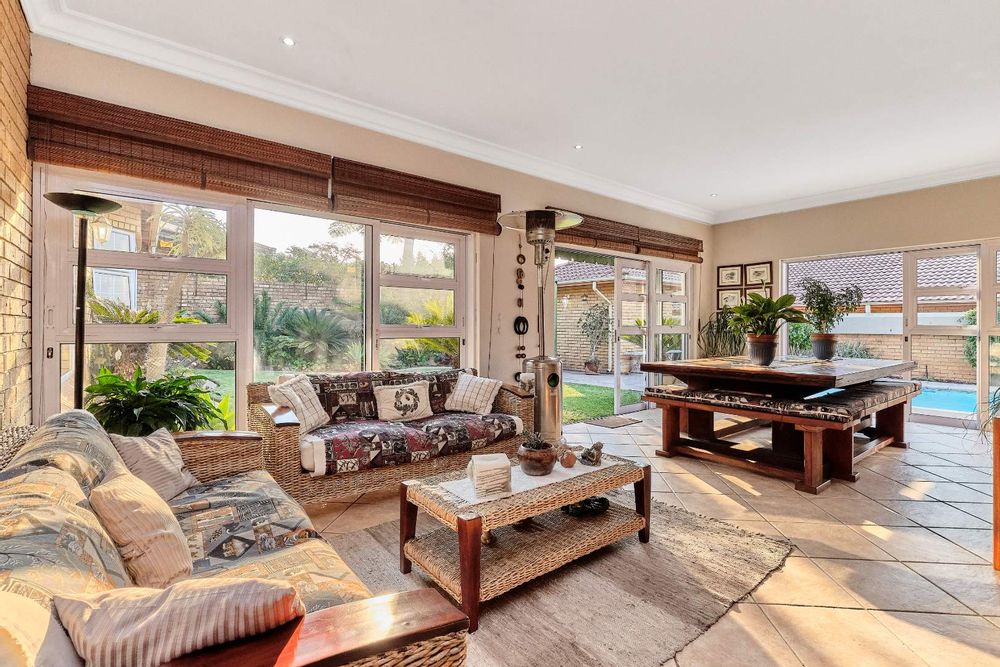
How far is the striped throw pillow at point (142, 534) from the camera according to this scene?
111 cm

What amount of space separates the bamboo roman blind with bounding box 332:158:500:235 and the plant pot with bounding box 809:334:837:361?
9.89 ft

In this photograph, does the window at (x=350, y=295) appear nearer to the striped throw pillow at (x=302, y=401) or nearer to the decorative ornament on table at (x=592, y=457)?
the striped throw pillow at (x=302, y=401)

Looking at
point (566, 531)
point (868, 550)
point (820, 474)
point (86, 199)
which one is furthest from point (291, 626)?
point (820, 474)

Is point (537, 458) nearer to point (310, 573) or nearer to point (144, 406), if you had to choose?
point (310, 573)

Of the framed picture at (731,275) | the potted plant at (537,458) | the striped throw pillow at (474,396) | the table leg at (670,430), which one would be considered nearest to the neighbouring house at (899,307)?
the framed picture at (731,275)

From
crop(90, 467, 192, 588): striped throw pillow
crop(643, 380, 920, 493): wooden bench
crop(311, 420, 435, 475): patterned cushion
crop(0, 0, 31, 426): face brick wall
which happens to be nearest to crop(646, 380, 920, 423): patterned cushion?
crop(643, 380, 920, 493): wooden bench

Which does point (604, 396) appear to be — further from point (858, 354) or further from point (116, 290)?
point (116, 290)

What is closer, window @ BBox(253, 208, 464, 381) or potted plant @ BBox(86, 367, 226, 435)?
potted plant @ BBox(86, 367, 226, 435)

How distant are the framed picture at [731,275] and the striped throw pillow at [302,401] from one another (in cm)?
563

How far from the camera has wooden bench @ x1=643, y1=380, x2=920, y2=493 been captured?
10.1ft

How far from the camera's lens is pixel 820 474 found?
121 inches

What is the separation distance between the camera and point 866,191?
5.32 metres

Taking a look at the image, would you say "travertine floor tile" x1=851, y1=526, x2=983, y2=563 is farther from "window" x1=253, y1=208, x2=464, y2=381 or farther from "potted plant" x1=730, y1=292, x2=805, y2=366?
"window" x1=253, y1=208, x2=464, y2=381

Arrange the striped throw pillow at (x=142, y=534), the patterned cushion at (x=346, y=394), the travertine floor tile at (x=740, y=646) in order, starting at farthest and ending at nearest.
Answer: the patterned cushion at (x=346, y=394) → the travertine floor tile at (x=740, y=646) → the striped throw pillow at (x=142, y=534)
